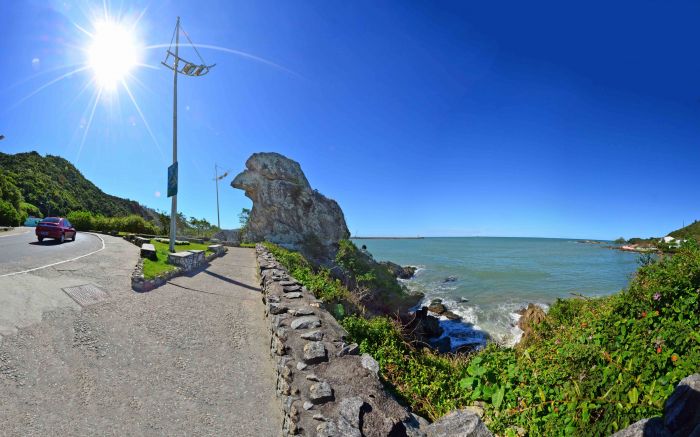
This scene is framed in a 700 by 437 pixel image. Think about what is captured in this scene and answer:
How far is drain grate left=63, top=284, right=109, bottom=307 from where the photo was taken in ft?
23.9

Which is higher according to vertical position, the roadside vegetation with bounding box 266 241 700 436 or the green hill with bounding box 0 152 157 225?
the green hill with bounding box 0 152 157 225

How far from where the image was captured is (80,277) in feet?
30.6

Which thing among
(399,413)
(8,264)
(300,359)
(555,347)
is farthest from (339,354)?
(8,264)

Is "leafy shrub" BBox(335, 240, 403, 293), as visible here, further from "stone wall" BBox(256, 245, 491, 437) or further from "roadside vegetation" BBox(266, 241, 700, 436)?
"stone wall" BBox(256, 245, 491, 437)

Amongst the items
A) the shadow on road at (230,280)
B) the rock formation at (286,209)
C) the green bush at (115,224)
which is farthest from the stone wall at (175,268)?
the green bush at (115,224)

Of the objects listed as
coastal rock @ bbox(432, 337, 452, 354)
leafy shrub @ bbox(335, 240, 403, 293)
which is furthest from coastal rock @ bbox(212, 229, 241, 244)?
coastal rock @ bbox(432, 337, 452, 354)

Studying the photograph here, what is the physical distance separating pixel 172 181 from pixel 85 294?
956 centimetres

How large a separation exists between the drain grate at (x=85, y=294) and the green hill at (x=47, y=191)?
43487 mm

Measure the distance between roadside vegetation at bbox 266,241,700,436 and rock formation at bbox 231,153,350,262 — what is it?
1341 inches

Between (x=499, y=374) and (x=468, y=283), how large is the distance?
36264mm

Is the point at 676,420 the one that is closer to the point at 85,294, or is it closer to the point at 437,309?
the point at 85,294

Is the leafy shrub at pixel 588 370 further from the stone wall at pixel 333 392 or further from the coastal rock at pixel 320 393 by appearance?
the coastal rock at pixel 320 393

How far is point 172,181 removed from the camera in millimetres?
16016

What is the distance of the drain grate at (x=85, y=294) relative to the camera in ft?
23.9
